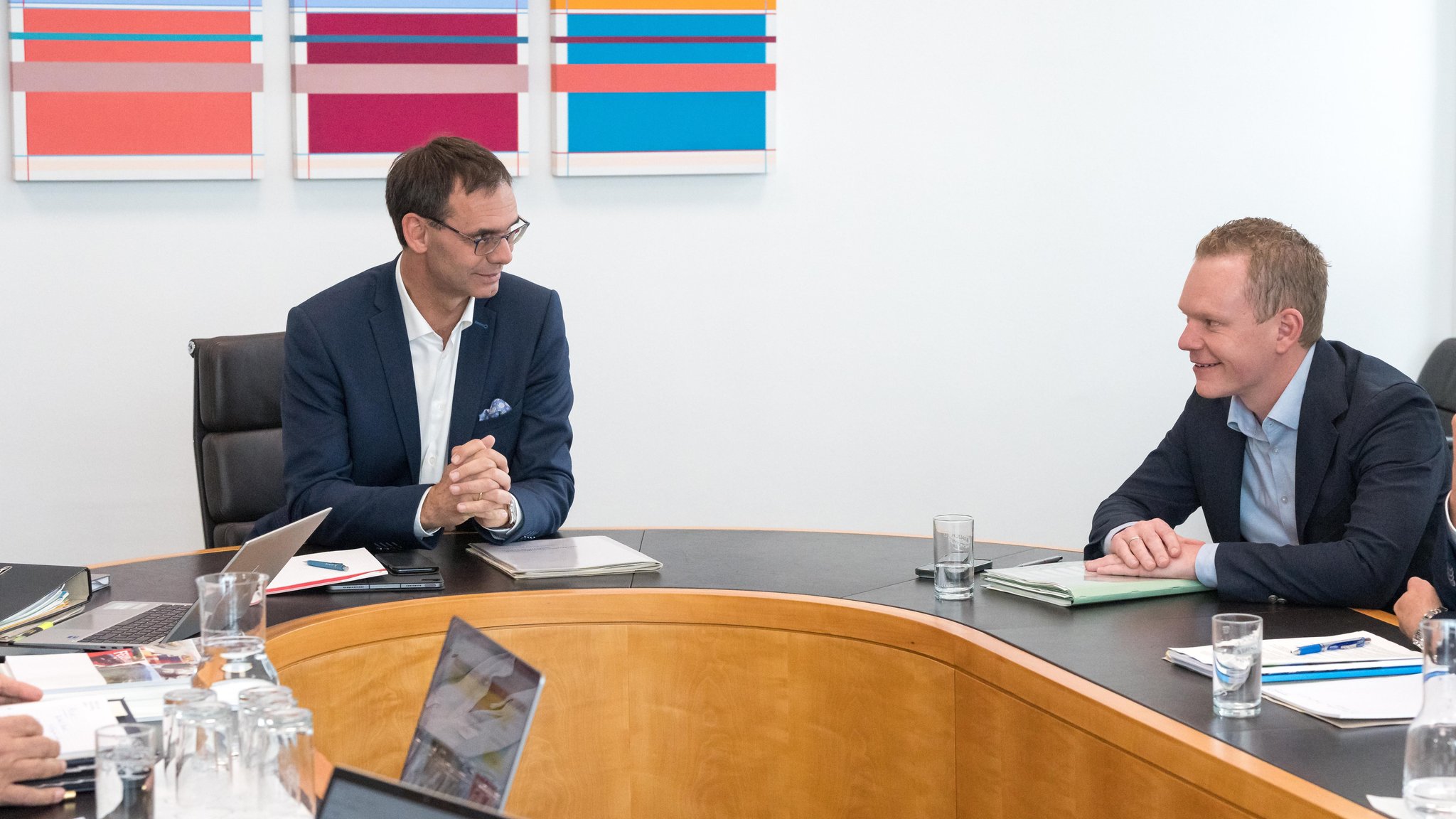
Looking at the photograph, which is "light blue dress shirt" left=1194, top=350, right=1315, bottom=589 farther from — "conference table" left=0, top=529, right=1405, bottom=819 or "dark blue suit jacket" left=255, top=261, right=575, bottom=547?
"dark blue suit jacket" left=255, top=261, right=575, bottom=547

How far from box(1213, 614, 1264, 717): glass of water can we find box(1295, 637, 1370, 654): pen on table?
21cm

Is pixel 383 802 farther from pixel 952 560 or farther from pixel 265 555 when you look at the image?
pixel 952 560

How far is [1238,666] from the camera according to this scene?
52.7 inches

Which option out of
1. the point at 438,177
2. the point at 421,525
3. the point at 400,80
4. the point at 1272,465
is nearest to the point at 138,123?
the point at 400,80

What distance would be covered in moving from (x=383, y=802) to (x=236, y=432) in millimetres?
2120

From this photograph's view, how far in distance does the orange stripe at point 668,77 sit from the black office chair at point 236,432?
1229mm

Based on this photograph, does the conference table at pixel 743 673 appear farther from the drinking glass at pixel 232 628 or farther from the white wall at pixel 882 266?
the white wall at pixel 882 266

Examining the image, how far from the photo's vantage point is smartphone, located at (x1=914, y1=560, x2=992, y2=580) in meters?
2.08

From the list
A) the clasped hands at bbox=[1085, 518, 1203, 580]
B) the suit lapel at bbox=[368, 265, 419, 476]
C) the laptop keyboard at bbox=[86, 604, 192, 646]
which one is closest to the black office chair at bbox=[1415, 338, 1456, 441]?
the clasped hands at bbox=[1085, 518, 1203, 580]

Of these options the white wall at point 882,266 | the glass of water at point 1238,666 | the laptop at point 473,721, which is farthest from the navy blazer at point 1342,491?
the white wall at point 882,266

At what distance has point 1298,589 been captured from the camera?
5.98ft

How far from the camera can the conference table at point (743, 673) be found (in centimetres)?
169

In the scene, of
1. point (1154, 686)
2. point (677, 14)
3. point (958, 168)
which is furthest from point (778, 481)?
point (1154, 686)

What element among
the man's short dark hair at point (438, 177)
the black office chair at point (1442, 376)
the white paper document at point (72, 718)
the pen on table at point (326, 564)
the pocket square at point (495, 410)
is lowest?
the white paper document at point (72, 718)
